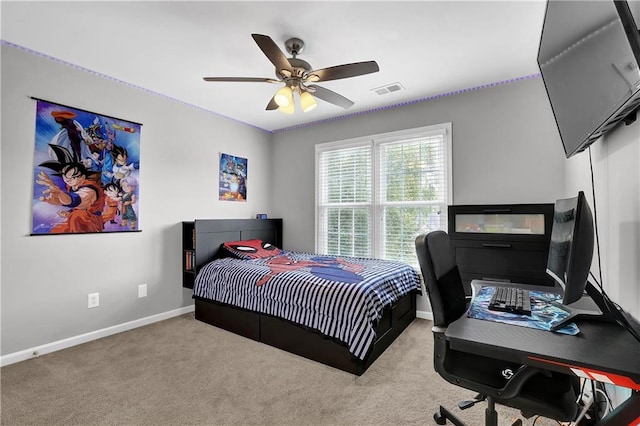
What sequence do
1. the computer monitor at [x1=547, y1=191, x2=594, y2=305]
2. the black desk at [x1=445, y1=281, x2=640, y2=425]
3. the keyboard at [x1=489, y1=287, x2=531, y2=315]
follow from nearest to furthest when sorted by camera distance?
the black desk at [x1=445, y1=281, x2=640, y2=425] < the computer monitor at [x1=547, y1=191, x2=594, y2=305] < the keyboard at [x1=489, y1=287, x2=531, y2=315]

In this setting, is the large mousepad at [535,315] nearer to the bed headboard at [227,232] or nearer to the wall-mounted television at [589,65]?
the wall-mounted television at [589,65]

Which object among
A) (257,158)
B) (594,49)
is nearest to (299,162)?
(257,158)

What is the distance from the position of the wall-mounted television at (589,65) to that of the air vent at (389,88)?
60.2 inches

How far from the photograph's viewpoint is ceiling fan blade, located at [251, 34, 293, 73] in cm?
181

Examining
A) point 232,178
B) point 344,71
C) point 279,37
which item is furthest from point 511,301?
point 232,178

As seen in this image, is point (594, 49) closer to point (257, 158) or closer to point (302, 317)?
point (302, 317)

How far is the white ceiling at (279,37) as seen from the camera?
77.7 inches

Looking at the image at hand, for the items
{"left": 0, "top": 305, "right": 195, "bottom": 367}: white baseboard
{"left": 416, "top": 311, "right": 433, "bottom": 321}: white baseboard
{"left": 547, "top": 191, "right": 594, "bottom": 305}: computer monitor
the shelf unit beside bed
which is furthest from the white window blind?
{"left": 547, "top": 191, "right": 594, "bottom": 305}: computer monitor

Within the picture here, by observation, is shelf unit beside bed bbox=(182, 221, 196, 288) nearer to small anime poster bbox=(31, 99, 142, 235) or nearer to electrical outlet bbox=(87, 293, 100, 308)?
small anime poster bbox=(31, 99, 142, 235)

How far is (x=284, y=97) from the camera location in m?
2.38

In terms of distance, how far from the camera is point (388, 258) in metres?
3.74

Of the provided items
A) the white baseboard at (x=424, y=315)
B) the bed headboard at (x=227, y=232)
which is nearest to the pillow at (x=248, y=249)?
the bed headboard at (x=227, y=232)

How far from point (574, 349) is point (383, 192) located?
296 centimetres

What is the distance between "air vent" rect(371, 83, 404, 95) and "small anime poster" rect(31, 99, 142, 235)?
103 inches
